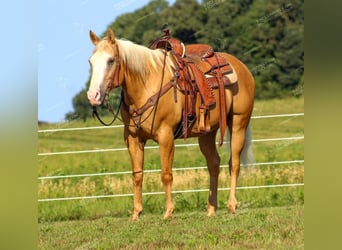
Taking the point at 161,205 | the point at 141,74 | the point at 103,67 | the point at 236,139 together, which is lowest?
the point at 161,205

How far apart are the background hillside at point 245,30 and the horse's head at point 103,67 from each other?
49.7 ft

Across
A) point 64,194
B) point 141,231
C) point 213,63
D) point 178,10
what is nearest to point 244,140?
point 213,63

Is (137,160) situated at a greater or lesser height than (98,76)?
lesser

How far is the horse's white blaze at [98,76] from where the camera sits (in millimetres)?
6156

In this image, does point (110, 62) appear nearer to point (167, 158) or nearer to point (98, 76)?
point (98, 76)

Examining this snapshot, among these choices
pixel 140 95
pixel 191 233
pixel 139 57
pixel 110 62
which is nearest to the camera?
pixel 191 233

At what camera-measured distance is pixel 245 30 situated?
2400cm

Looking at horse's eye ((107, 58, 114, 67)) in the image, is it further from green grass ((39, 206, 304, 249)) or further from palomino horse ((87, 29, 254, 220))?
green grass ((39, 206, 304, 249))

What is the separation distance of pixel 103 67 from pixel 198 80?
1319 mm

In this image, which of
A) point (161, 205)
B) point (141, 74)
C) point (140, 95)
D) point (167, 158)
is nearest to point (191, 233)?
point (167, 158)

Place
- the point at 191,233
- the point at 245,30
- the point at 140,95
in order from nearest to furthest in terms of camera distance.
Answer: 1. the point at 191,233
2. the point at 140,95
3. the point at 245,30
